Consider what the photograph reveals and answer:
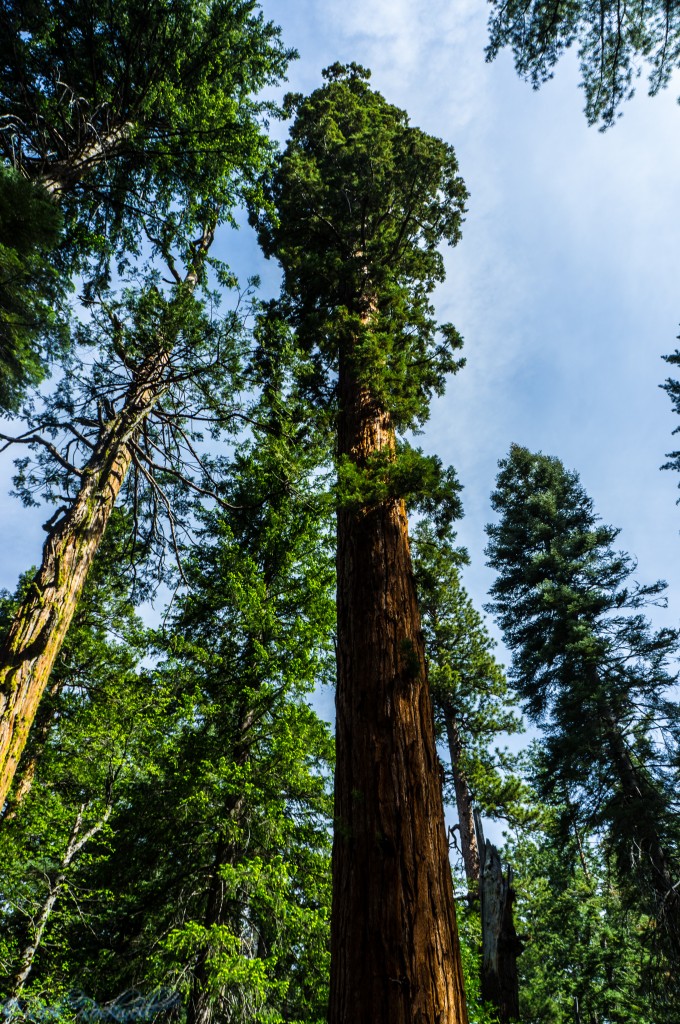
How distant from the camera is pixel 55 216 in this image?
192 inches

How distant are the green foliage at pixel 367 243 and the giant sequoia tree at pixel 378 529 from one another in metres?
0.03

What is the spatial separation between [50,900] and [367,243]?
1194 centimetres

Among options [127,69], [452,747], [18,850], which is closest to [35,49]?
[127,69]

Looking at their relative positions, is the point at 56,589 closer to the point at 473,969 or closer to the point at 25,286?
the point at 25,286

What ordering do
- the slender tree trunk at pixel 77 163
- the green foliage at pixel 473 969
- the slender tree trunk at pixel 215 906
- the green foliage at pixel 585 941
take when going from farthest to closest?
the green foliage at pixel 585 941 < the green foliage at pixel 473 969 < the slender tree trunk at pixel 77 163 < the slender tree trunk at pixel 215 906

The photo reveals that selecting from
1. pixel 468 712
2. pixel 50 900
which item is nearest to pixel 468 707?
pixel 468 712

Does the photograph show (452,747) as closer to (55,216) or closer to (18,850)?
(18,850)

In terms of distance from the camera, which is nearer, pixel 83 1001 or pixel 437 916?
pixel 437 916

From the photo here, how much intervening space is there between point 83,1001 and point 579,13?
16.1 m

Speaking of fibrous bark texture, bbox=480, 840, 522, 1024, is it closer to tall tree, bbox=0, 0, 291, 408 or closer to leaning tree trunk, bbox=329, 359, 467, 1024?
leaning tree trunk, bbox=329, 359, 467, 1024

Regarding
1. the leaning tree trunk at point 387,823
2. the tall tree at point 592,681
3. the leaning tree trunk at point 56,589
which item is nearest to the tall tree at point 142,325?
the leaning tree trunk at point 56,589

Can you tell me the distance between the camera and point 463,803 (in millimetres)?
13711

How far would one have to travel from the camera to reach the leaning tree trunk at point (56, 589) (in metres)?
4.37

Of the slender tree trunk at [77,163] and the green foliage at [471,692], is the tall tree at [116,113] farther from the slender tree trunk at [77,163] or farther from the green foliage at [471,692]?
the green foliage at [471,692]
